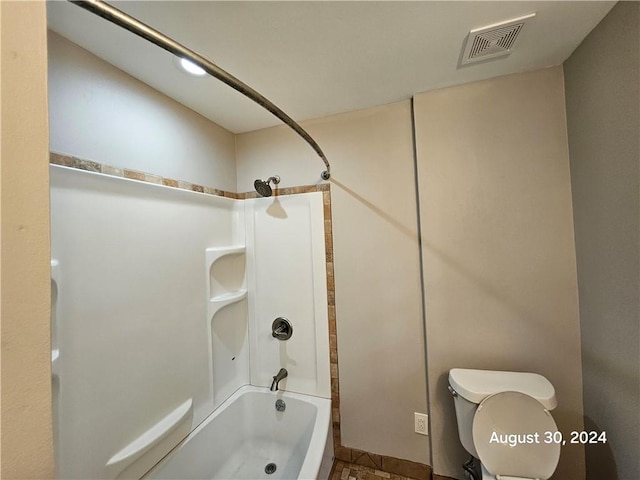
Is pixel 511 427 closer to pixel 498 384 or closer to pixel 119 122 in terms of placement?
pixel 498 384

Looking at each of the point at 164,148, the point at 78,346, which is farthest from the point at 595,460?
the point at 164,148

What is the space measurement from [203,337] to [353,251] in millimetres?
1054

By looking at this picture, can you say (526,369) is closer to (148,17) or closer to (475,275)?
(475,275)

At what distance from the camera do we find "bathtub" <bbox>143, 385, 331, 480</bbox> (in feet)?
4.22

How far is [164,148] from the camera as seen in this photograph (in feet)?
4.21

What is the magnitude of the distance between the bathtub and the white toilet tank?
27.8 inches

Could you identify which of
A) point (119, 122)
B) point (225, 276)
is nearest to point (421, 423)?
point (225, 276)

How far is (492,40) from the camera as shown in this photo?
101 cm

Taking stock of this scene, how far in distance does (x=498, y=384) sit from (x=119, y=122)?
2.13m

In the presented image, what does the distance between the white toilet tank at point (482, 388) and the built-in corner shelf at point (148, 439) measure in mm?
1397

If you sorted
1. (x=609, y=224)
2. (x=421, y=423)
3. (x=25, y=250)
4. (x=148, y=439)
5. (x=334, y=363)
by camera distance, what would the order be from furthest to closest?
(x=334, y=363)
(x=421, y=423)
(x=148, y=439)
(x=609, y=224)
(x=25, y=250)

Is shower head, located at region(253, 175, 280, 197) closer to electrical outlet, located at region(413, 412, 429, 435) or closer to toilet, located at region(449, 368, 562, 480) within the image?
toilet, located at region(449, 368, 562, 480)

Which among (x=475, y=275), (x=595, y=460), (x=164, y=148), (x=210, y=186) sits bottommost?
(x=595, y=460)

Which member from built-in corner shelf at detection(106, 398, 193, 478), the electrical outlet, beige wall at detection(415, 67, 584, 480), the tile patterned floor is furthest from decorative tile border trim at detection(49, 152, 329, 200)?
the tile patterned floor
